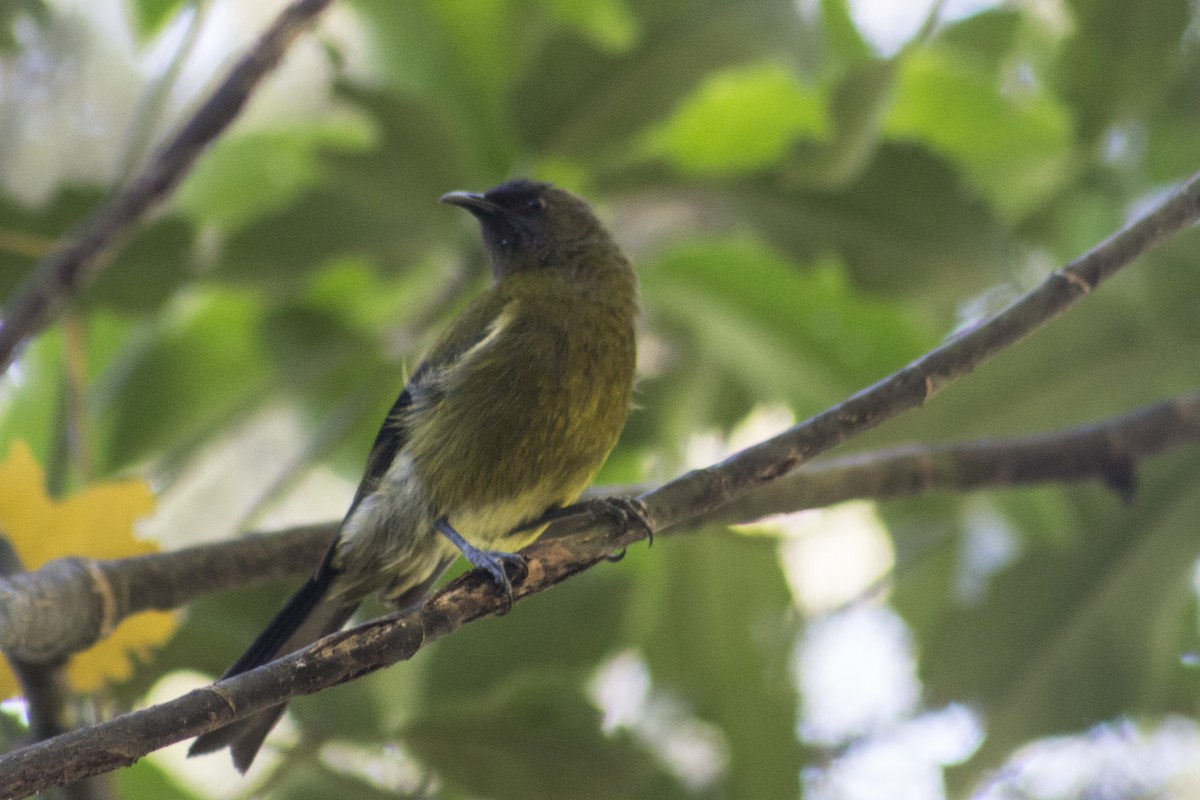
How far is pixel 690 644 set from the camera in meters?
2.85

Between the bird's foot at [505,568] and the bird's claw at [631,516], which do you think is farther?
the bird's claw at [631,516]

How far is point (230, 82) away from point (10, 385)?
1448 mm

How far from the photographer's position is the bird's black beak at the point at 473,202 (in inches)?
104

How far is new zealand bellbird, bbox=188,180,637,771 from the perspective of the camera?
2164 millimetres

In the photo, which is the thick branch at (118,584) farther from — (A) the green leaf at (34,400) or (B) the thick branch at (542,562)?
(A) the green leaf at (34,400)

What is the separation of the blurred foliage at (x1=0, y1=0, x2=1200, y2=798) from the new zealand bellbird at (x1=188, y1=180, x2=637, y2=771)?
29 centimetres

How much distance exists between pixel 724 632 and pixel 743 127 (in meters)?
1.24

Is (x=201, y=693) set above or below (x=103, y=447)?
below

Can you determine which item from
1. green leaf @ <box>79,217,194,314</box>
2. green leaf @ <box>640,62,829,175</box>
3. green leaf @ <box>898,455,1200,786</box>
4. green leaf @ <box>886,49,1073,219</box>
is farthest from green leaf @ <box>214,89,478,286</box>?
green leaf @ <box>898,455,1200,786</box>

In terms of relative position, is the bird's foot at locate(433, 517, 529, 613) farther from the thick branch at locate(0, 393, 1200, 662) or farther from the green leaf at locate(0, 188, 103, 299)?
the green leaf at locate(0, 188, 103, 299)

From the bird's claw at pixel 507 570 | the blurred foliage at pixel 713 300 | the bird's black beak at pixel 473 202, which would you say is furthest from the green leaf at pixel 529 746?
the bird's black beak at pixel 473 202

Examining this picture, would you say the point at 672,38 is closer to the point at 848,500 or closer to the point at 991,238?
the point at 991,238

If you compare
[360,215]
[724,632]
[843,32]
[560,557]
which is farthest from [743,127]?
[560,557]

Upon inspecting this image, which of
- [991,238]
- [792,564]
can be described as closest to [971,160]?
[991,238]
